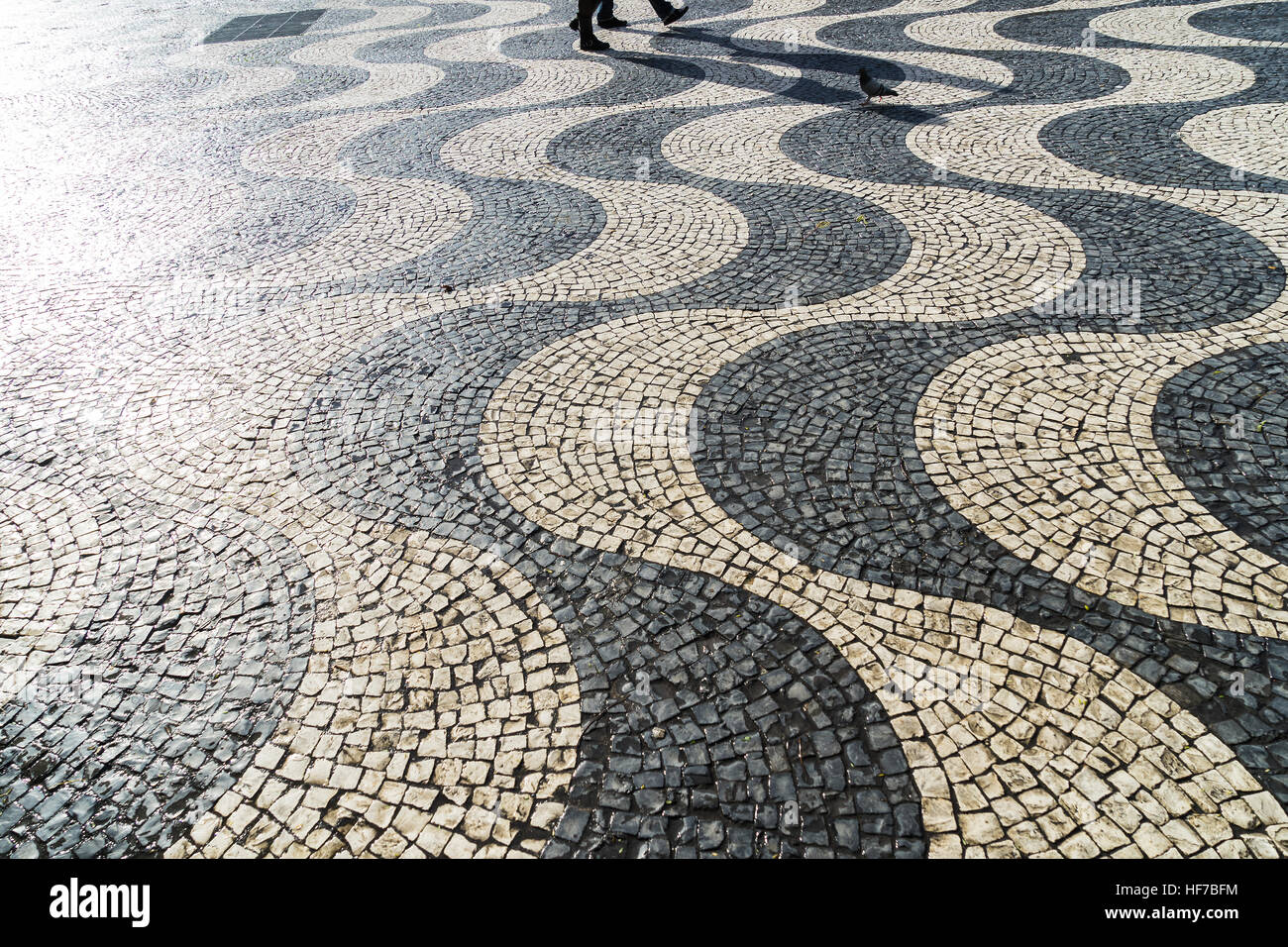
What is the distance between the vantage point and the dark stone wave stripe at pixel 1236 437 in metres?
4.34

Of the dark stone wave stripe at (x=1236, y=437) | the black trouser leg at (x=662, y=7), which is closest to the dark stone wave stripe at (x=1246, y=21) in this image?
the black trouser leg at (x=662, y=7)

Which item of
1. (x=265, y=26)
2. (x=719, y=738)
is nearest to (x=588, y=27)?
(x=265, y=26)

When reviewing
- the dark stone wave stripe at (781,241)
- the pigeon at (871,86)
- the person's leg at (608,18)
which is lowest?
the dark stone wave stripe at (781,241)

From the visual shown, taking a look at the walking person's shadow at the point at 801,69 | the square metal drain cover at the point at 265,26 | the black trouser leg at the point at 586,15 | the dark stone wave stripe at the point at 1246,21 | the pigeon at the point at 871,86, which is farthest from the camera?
the square metal drain cover at the point at 265,26

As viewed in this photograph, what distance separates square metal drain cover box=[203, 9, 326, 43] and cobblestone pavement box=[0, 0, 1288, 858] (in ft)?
27.1

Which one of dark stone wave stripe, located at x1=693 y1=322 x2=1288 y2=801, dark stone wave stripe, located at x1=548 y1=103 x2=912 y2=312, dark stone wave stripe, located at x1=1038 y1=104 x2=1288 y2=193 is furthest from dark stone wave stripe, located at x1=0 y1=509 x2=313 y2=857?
dark stone wave stripe, located at x1=1038 y1=104 x2=1288 y2=193

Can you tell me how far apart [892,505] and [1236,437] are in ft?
7.05

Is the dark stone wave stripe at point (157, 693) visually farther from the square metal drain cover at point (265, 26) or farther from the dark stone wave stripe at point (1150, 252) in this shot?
the square metal drain cover at point (265, 26)

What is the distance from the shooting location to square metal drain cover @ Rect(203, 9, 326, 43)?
53.0ft

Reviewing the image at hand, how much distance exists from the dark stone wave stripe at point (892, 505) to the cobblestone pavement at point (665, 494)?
3 cm

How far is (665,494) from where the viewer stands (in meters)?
4.78

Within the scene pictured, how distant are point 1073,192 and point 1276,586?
511cm

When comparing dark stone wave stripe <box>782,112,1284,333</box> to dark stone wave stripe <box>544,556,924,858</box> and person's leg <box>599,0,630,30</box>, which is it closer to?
dark stone wave stripe <box>544,556,924,858</box>
